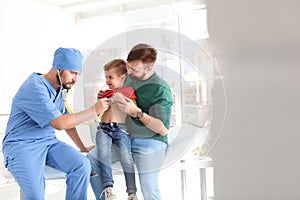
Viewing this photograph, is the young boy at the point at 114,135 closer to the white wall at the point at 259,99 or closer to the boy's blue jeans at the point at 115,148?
the boy's blue jeans at the point at 115,148

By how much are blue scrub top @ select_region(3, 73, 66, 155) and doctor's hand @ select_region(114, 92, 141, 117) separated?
310mm

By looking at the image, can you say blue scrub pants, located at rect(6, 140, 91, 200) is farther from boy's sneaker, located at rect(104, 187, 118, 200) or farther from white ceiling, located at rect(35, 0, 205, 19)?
white ceiling, located at rect(35, 0, 205, 19)

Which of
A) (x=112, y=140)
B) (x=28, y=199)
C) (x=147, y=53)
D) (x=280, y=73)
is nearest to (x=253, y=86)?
(x=280, y=73)

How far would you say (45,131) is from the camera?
151 cm

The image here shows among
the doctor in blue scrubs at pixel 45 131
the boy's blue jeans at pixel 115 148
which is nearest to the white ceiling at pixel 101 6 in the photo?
the doctor in blue scrubs at pixel 45 131

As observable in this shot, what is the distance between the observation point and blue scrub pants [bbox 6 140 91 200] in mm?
1434

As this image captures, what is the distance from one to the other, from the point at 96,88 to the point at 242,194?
122 centimetres

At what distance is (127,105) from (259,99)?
992 mm

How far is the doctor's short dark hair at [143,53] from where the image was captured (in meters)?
1.14

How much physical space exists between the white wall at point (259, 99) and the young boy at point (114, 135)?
968 mm

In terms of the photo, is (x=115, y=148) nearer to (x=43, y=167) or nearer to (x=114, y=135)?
(x=114, y=135)

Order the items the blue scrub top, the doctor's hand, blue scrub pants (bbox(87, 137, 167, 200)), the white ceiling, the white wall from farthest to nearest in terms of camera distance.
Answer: the white ceiling
the blue scrub top
blue scrub pants (bbox(87, 137, 167, 200))
the doctor's hand
the white wall

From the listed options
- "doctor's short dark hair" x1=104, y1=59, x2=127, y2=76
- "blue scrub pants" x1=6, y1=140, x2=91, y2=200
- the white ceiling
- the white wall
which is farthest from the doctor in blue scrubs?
the white ceiling

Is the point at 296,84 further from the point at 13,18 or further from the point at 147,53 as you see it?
the point at 13,18
